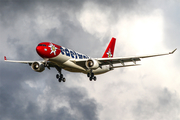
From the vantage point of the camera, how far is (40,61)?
180 feet

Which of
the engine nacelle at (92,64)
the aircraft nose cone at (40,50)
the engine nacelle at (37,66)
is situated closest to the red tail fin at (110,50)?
the engine nacelle at (92,64)

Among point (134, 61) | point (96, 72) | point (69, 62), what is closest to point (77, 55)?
point (69, 62)

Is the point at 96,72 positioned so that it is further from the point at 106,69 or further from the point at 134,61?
the point at 134,61

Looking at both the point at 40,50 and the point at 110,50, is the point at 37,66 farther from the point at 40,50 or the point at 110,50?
the point at 110,50

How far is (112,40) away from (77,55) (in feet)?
60.6

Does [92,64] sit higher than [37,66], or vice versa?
[37,66]

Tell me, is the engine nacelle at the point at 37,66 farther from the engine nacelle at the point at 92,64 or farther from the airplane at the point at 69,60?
the engine nacelle at the point at 92,64

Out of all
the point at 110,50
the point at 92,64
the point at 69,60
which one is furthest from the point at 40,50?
the point at 110,50

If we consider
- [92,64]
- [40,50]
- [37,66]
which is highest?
[40,50]

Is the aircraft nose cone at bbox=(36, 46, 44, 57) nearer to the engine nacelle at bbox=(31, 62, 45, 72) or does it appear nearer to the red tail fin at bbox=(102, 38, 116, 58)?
the engine nacelle at bbox=(31, 62, 45, 72)

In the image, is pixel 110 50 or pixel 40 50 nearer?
pixel 40 50

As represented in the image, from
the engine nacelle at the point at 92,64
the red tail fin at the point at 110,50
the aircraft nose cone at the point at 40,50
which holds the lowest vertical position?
the engine nacelle at the point at 92,64

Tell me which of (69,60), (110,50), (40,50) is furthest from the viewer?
(110,50)

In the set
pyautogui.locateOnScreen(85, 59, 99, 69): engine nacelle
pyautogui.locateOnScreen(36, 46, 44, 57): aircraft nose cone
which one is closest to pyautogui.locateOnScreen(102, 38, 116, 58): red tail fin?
pyautogui.locateOnScreen(85, 59, 99, 69): engine nacelle
